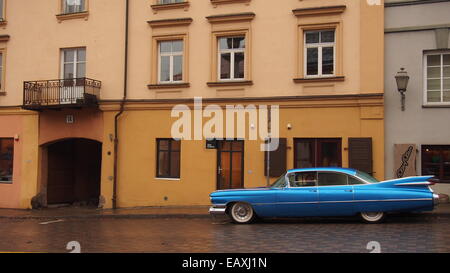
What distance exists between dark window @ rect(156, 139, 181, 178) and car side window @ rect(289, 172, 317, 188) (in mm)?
6373

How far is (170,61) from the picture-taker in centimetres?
1828

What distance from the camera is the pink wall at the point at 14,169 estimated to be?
784 inches

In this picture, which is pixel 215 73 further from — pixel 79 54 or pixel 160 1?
pixel 79 54

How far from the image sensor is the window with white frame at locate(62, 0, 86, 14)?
19594 millimetres

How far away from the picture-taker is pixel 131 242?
34.4 feet

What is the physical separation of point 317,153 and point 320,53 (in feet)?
11.0

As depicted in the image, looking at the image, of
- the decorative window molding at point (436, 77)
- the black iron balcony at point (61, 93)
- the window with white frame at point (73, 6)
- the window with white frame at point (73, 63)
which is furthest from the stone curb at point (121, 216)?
the window with white frame at point (73, 6)

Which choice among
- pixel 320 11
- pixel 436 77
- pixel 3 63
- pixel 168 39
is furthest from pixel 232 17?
pixel 3 63

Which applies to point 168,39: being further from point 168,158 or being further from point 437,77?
point 437,77

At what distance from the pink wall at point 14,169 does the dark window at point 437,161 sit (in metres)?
15.3

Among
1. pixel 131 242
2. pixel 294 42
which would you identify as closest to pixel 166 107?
pixel 294 42

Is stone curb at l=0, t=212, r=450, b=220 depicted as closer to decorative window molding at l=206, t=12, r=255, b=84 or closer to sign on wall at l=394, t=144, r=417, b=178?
sign on wall at l=394, t=144, r=417, b=178

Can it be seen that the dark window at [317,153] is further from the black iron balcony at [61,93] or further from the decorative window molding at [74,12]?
the decorative window molding at [74,12]

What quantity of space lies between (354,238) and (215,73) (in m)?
9.20
